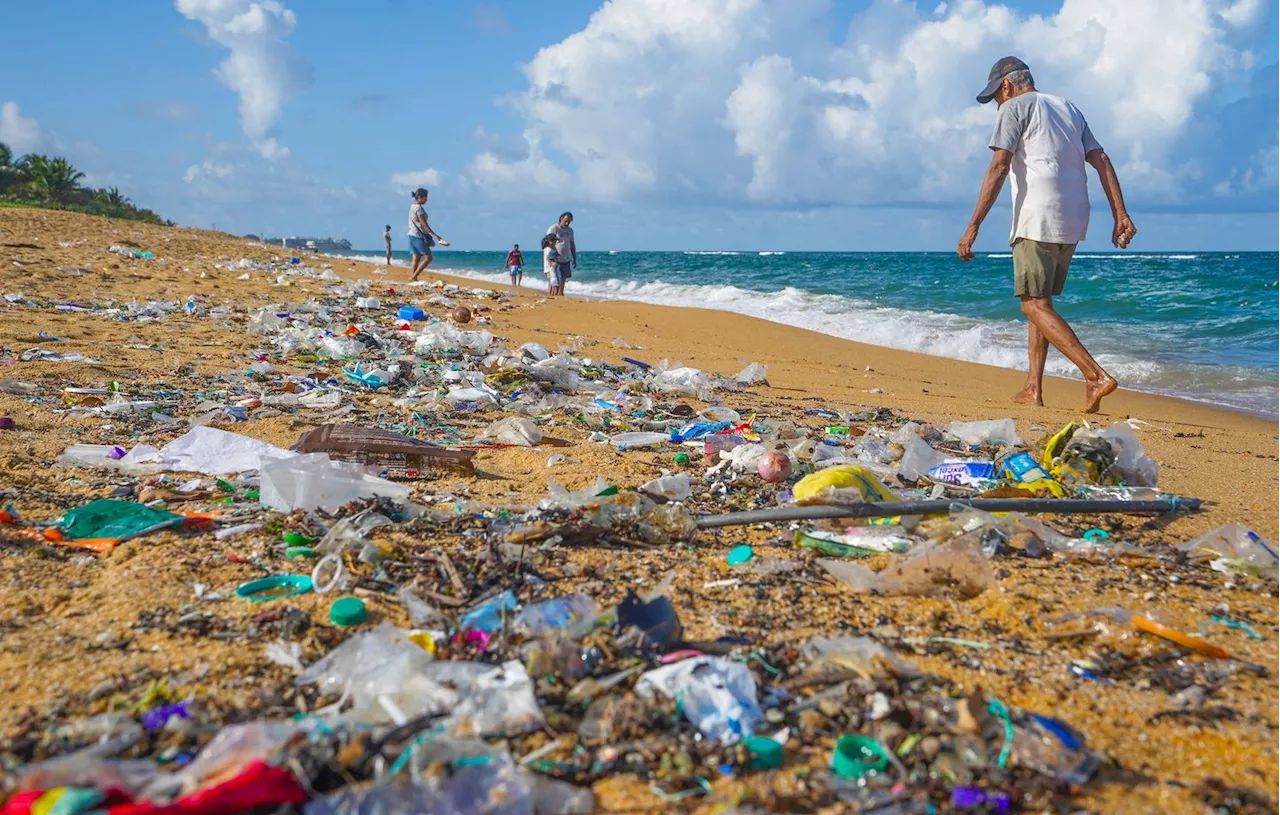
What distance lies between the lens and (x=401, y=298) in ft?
31.8

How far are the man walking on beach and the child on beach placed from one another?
902cm

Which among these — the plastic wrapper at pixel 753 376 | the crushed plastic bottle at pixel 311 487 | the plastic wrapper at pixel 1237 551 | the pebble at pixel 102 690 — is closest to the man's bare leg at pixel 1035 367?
the plastic wrapper at pixel 753 376

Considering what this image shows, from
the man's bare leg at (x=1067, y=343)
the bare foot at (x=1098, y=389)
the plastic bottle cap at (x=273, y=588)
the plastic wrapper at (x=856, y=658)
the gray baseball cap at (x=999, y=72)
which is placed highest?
the gray baseball cap at (x=999, y=72)

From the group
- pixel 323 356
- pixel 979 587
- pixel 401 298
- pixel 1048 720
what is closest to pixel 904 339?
pixel 401 298

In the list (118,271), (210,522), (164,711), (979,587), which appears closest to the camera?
(164,711)

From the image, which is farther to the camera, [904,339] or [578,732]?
[904,339]

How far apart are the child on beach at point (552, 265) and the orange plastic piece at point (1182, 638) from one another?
11.6m

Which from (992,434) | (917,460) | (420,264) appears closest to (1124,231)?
(992,434)

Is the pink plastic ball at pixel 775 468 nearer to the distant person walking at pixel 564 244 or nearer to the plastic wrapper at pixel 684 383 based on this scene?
the plastic wrapper at pixel 684 383

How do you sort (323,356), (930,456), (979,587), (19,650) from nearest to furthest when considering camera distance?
(19,650) → (979,587) → (930,456) → (323,356)

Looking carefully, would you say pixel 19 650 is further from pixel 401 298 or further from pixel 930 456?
pixel 401 298

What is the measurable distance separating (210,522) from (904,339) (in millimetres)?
8764

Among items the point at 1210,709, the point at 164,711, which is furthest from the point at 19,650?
the point at 1210,709

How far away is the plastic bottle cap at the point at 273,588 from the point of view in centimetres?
188
